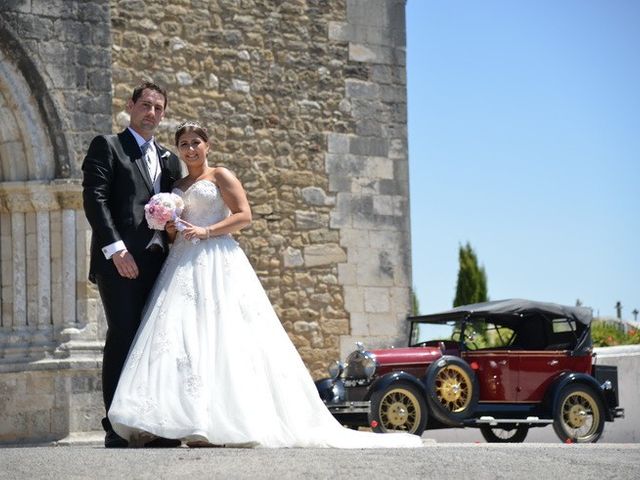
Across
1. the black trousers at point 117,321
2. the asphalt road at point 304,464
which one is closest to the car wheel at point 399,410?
the black trousers at point 117,321

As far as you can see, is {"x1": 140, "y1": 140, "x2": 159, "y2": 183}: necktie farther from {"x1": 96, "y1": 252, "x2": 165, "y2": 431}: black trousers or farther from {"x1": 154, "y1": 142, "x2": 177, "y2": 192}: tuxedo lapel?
{"x1": 96, "y1": 252, "x2": 165, "y2": 431}: black trousers

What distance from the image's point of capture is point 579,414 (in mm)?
10539

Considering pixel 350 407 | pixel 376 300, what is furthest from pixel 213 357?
pixel 376 300

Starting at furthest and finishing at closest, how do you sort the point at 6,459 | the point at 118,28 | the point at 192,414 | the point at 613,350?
the point at 613,350
the point at 118,28
the point at 192,414
the point at 6,459

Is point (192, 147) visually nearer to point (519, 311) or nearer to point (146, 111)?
point (146, 111)

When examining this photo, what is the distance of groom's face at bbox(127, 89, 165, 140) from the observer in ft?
21.6

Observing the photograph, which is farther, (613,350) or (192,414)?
(613,350)

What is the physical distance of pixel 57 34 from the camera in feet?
33.3

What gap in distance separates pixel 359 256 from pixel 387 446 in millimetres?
5539

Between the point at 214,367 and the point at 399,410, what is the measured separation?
375 centimetres

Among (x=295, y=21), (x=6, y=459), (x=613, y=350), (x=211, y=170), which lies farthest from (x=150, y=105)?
(x=613, y=350)

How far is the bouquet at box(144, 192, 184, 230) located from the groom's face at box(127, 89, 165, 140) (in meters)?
0.40

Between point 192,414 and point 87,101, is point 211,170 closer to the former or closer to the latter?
point 192,414

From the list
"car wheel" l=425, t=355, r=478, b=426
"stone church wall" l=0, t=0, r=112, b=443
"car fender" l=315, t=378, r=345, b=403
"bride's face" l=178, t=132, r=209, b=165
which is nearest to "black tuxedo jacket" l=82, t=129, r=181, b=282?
"bride's face" l=178, t=132, r=209, b=165
